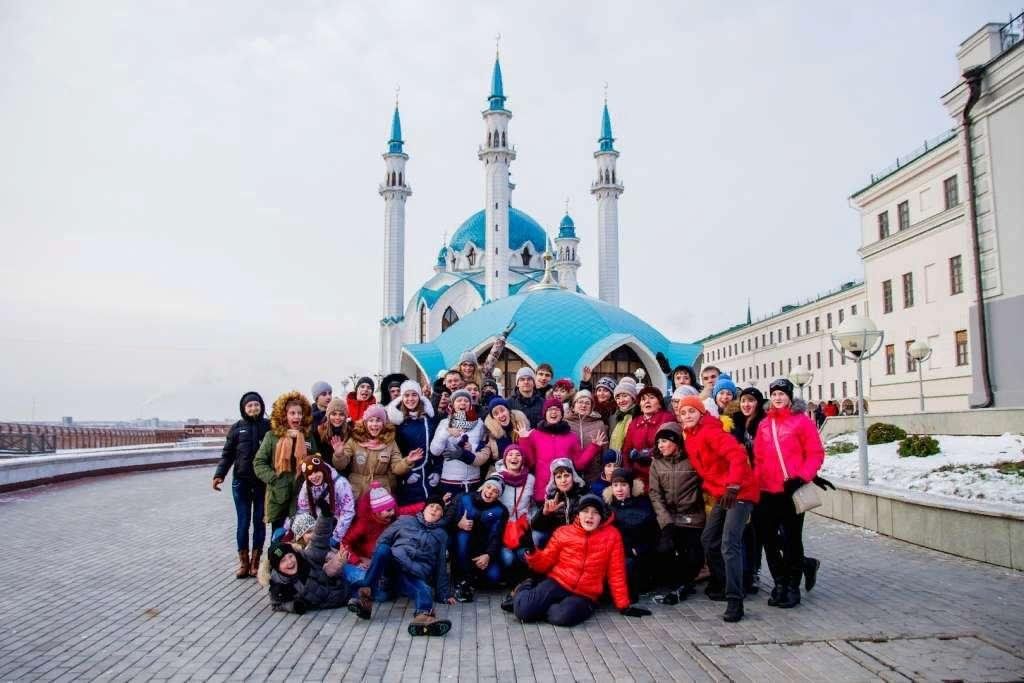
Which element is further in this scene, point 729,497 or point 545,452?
point 545,452

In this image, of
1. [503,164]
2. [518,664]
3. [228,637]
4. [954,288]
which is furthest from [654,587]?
[503,164]

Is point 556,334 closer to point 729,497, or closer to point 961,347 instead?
point 961,347

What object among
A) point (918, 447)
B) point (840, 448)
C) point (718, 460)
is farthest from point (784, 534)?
point (840, 448)

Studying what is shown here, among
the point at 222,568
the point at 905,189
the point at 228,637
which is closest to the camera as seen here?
the point at 228,637

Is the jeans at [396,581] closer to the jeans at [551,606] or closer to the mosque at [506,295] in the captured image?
the jeans at [551,606]

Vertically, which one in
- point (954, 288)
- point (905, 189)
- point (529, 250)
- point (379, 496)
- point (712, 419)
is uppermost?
point (529, 250)

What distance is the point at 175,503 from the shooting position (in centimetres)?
1106

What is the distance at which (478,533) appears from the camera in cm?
555

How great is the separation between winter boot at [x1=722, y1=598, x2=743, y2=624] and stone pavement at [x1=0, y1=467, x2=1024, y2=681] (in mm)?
61

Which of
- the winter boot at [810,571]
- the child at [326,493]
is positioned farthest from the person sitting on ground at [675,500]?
the child at [326,493]

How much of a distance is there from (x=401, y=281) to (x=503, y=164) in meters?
10.3

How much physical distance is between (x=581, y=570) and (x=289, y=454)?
238 cm

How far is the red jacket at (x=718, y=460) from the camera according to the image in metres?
4.96

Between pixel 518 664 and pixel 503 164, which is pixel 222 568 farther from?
pixel 503 164
